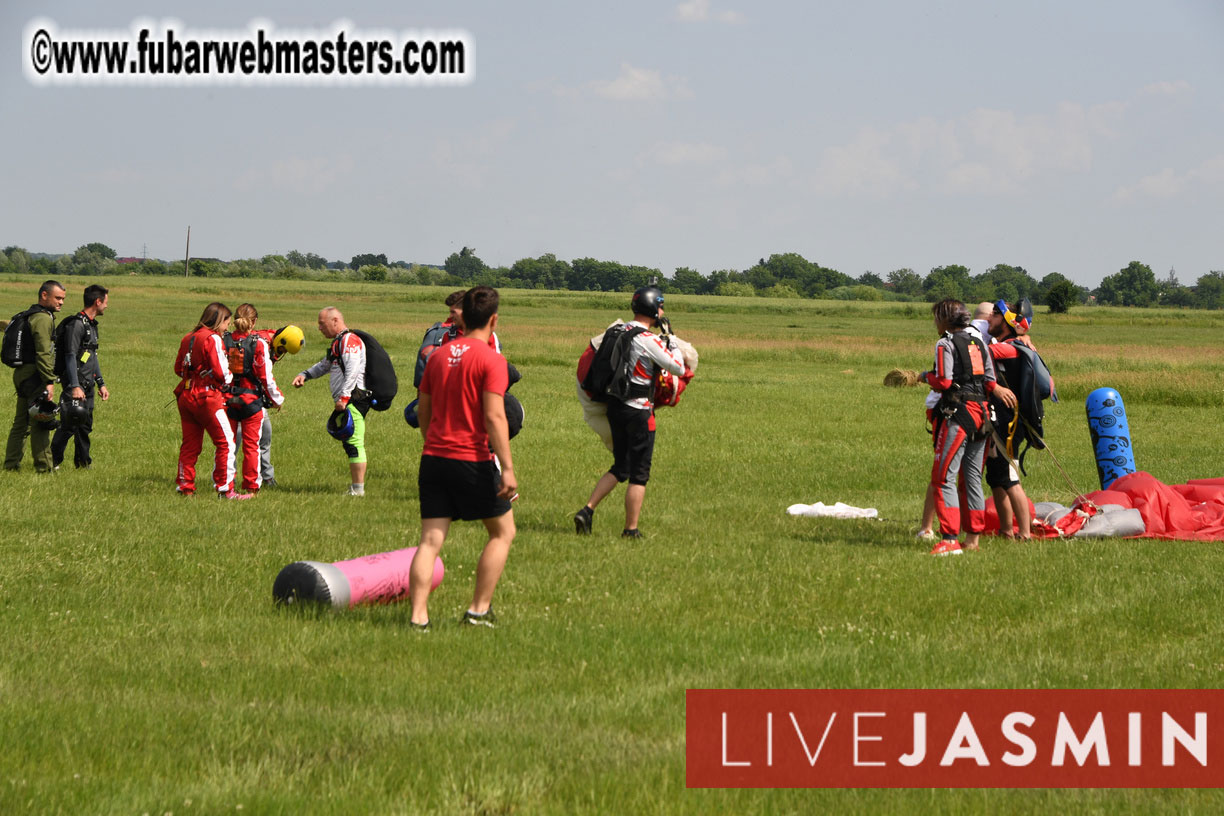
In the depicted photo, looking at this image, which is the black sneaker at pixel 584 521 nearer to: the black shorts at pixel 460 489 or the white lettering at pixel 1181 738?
the black shorts at pixel 460 489

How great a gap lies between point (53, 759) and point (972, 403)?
806 cm

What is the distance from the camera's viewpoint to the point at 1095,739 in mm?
5762

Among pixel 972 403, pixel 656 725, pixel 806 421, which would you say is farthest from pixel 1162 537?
pixel 806 421

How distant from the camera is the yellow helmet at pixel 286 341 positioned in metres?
13.9

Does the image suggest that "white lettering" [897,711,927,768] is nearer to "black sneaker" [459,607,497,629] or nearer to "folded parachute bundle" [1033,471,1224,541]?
"black sneaker" [459,607,497,629]

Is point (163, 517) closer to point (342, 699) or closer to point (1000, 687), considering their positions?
point (342, 699)

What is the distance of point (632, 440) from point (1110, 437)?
6493 mm

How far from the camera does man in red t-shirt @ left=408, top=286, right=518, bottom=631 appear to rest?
7227 millimetres

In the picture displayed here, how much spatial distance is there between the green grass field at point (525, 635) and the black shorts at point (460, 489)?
0.78 m

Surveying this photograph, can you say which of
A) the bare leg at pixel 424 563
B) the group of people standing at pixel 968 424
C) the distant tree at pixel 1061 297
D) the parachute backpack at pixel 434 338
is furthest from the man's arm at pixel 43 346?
the distant tree at pixel 1061 297

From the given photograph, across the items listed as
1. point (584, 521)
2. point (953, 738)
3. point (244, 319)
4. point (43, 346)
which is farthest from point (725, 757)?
point (43, 346)

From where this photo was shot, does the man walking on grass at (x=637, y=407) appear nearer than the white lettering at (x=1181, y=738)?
No

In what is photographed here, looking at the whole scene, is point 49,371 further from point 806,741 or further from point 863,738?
point 863,738

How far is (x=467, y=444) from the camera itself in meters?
7.29
